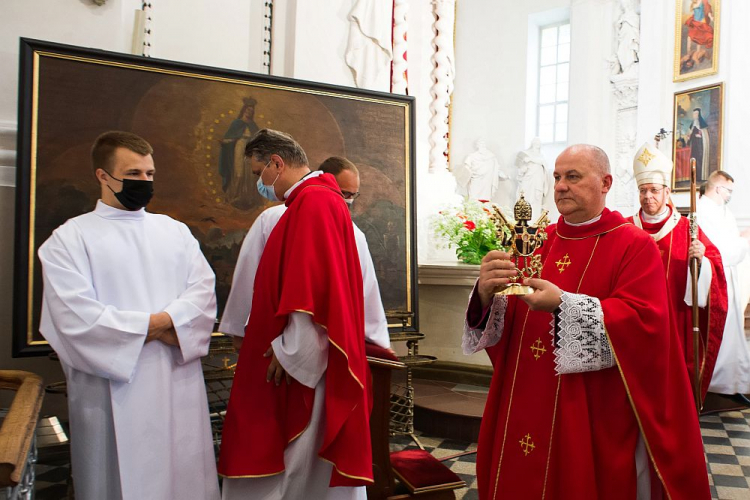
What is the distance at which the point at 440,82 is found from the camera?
7.57m

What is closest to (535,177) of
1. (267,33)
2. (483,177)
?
(483,177)

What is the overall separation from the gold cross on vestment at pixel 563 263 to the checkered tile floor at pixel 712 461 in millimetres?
2050

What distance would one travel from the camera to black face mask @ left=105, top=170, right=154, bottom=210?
3109 millimetres

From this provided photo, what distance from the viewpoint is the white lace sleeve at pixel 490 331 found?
294 centimetres

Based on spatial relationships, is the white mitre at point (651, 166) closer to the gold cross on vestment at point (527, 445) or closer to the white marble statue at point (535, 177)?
the gold cross on vestment at point (527, 445)

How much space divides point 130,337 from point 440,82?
5.50 meters

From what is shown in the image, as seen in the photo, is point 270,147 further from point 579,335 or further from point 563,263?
point 579,335

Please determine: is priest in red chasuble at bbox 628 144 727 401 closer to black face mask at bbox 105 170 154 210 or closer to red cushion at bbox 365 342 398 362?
red cushion at bbox 365 342 398 362

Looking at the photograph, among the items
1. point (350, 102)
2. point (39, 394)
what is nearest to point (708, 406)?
point (350, 102)

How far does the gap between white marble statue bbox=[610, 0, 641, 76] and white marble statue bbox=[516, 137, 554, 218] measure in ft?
7.78

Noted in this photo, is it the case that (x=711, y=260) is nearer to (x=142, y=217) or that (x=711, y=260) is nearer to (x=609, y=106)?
(x=142, y=217)

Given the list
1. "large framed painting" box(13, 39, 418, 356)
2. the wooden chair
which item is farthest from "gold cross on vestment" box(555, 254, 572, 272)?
"large framed painting" box(13, 39, 418, 356)

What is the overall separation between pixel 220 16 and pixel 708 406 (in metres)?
6.01

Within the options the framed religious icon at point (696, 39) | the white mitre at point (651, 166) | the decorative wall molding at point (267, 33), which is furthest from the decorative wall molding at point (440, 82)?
the framed religious icon at point (696, 39)
